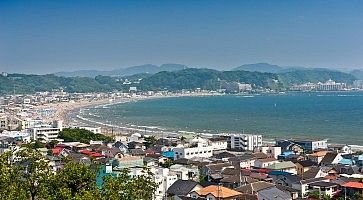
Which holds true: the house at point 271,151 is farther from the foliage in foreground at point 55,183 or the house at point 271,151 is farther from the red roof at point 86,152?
the foliage in foreground at point 55,183

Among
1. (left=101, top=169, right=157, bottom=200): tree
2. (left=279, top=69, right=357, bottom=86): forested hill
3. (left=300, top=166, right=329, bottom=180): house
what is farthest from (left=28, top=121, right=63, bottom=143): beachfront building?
(left=279, top=69, right=357, bottom=86): forested hill

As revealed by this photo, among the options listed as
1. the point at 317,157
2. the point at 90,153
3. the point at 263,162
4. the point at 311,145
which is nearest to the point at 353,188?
the point at 263,162

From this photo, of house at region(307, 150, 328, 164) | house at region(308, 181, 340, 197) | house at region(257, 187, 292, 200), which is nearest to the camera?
house at region(257, 187, 292, 200)

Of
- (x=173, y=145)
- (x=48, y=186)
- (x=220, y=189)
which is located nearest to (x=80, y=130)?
(x=173, y=145)

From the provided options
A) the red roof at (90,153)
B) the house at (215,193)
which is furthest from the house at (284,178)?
the red roof at (90,153)

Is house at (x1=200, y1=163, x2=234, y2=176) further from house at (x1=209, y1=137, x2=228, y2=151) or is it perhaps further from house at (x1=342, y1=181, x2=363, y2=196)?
house at (x1=209, y1=137, x2=228, y2=151)

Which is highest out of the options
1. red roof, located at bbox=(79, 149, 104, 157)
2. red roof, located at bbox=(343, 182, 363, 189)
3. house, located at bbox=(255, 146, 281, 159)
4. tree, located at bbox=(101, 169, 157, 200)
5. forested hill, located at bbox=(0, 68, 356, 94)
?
forested hill, located at bbox=(0, 68, 356, 94)

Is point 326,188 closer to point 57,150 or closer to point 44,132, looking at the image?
point 57,150
